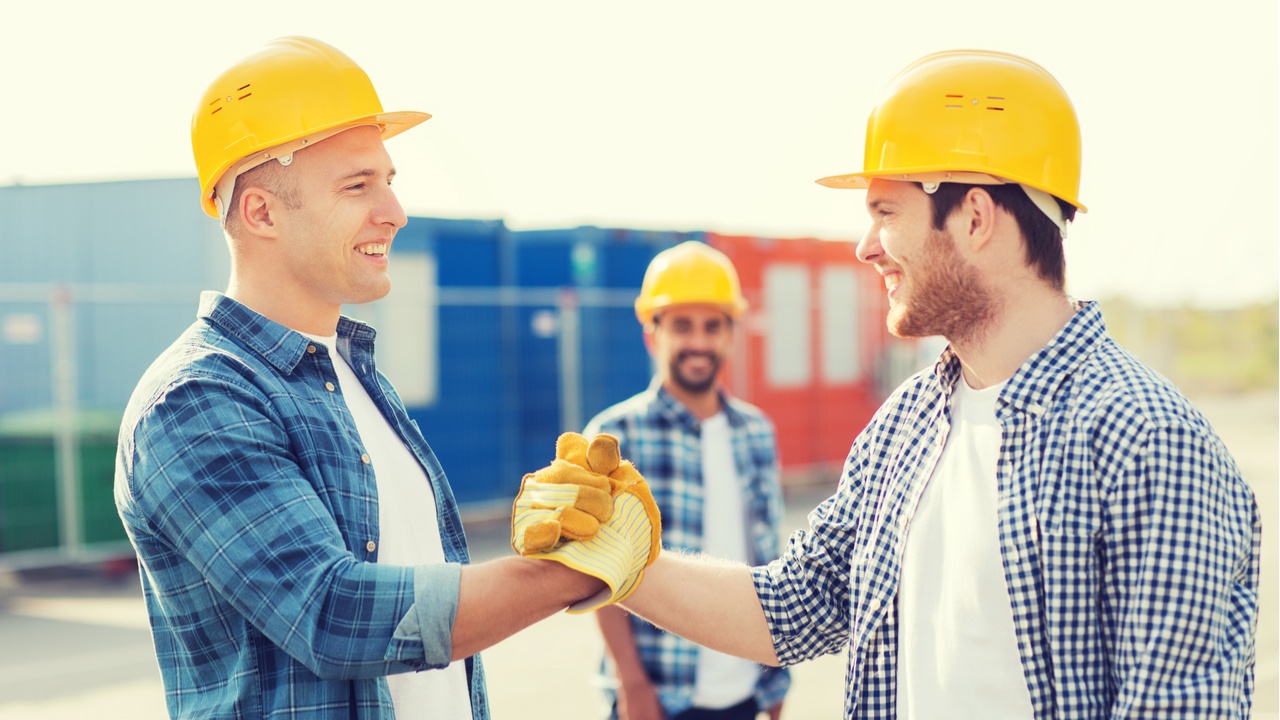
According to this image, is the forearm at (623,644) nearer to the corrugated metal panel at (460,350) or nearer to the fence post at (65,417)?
the fence post at (65,417)

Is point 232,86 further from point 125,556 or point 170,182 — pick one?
point 170,182

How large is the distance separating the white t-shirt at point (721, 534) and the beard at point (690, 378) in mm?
129

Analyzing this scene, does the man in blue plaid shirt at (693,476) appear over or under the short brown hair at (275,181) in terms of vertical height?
under

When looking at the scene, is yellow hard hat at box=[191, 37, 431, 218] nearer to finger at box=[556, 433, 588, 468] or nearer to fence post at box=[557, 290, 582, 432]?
finger at box=[556, 433, 588, 468]

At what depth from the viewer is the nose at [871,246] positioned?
292cm

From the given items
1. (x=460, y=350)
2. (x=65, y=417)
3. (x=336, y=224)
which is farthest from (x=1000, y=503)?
(x=460, y=350)

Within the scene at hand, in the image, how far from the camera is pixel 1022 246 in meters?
2.74

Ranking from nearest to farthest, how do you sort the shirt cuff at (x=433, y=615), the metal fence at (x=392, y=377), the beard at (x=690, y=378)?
the shirt cuff at (x=433, y=615) < the beard at (x=690, y=378) < the metal fence at (x=392, y=377)

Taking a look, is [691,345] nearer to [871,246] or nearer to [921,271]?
[871,246]

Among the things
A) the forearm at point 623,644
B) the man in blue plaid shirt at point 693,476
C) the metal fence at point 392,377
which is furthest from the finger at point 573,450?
the metal fence at point 392,377

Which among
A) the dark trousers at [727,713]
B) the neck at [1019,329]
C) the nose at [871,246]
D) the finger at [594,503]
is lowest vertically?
the dark trousers at [727,713]

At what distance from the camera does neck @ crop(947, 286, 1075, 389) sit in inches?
107

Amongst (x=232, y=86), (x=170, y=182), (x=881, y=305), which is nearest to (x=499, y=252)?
(x=170, y=182)

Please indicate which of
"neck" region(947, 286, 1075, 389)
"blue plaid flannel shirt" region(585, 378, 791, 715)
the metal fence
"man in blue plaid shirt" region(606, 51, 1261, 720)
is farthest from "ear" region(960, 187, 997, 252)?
the metal fence
